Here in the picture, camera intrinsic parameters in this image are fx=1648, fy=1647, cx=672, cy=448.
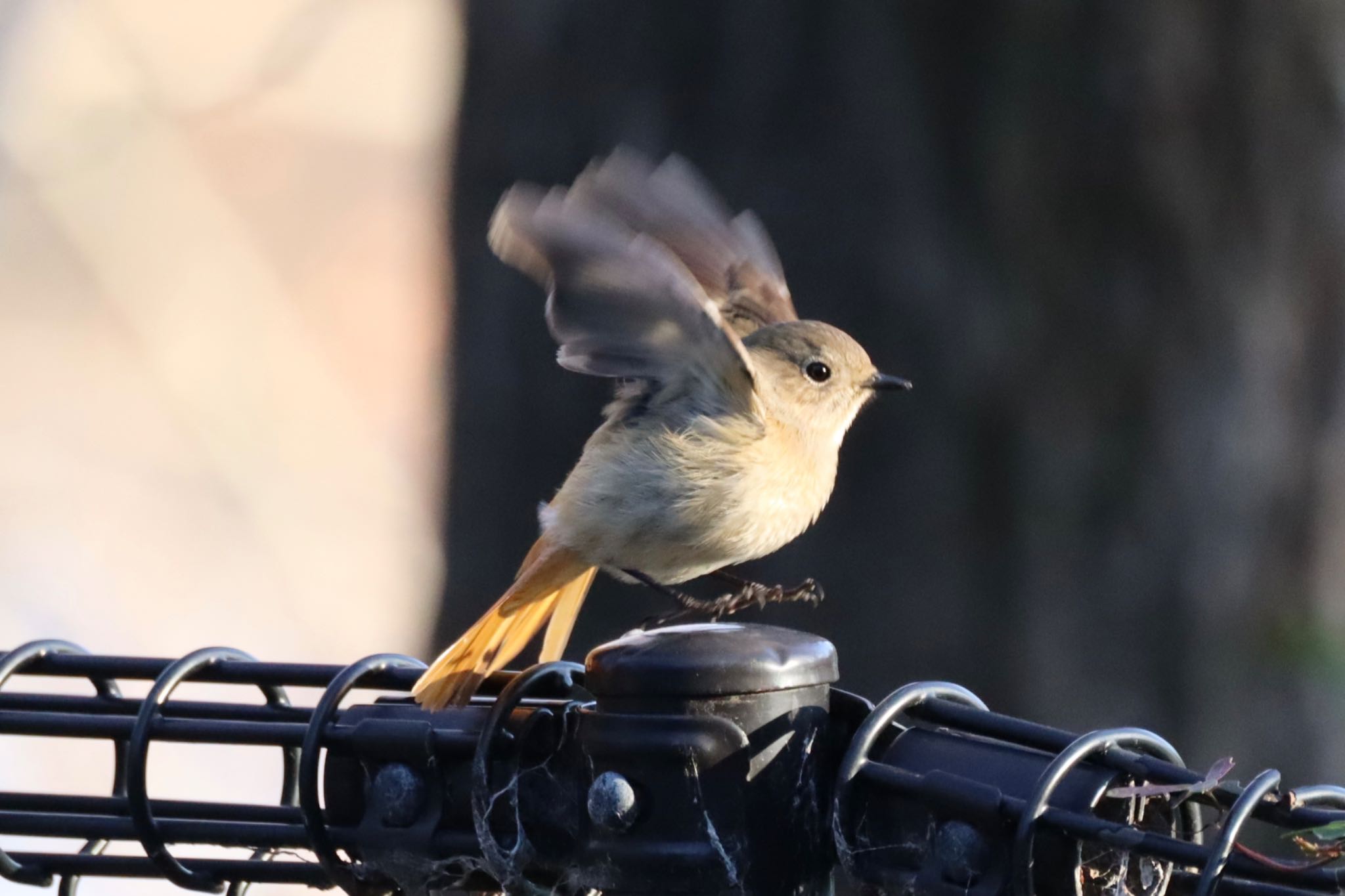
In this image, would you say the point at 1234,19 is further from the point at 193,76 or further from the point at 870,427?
the point at 193,76

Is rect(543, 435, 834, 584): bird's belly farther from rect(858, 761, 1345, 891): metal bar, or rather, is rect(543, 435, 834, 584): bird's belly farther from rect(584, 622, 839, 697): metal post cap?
rect(858, 761, 1345, 891): metal bar

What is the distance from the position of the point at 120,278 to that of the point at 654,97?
2647 mm

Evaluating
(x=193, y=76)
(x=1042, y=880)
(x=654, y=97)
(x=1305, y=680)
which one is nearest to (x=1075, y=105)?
(x=654, y=97)

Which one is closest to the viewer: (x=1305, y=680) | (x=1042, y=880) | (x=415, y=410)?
(x=1042, y=880)

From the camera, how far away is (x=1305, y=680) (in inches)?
147

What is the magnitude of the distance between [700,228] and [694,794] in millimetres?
1959

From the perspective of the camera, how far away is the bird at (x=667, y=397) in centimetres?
255

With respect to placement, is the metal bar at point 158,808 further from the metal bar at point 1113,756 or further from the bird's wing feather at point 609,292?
the bird's wing feather at point 609,292

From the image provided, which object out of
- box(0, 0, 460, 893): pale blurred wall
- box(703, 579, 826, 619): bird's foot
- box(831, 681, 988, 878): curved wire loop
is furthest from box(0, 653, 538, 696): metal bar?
box(0, 0, 460, 893): pale blurred wall

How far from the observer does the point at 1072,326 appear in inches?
141

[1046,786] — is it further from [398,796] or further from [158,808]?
[158,808]

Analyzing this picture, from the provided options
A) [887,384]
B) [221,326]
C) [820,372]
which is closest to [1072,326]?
[887,384]

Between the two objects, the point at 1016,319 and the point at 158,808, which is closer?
the point at 158,808

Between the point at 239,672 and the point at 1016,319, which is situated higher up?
the point at 1016,319
